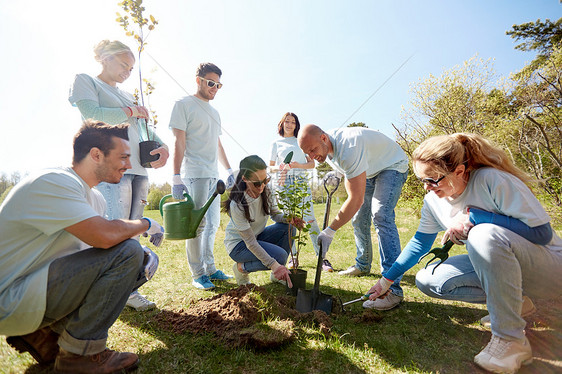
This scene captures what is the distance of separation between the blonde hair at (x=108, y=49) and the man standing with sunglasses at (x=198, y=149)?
0.73 m

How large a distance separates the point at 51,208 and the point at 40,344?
0.79m

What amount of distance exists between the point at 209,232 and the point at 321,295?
5.01 ft

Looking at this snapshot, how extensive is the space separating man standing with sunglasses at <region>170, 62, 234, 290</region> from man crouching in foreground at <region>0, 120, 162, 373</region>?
4.75ft

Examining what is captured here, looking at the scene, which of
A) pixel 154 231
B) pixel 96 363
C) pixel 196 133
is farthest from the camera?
pixel 196 133

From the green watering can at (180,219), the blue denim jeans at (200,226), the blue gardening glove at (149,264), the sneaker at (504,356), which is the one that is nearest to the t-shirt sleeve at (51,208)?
the blue gardening glove at (149,264)

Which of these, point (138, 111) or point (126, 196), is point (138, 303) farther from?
point (138, 111)

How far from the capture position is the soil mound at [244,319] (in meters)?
1.88

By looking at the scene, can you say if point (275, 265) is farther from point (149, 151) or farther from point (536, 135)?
point (536, 135)

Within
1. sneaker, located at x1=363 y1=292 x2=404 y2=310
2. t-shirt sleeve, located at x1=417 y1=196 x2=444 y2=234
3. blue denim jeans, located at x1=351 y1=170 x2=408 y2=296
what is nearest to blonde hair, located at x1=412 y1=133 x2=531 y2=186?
t-shirt sleeve, located at x1=417 y1=196 x2=444 y2=234

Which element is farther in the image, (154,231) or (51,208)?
(154,231)

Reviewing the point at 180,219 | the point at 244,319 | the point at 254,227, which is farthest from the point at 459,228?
the point at 180,219

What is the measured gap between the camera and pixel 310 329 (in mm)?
2088

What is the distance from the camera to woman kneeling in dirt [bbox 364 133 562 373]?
1.64m

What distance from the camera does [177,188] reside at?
10.0ft
